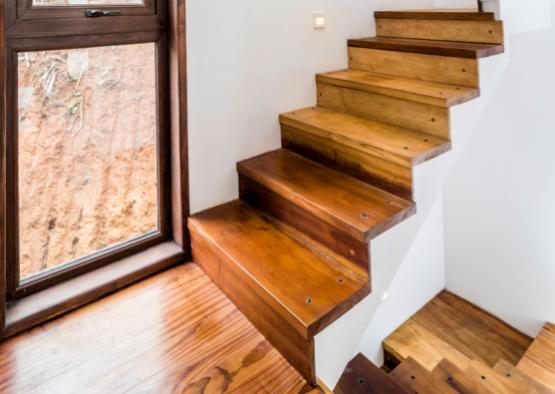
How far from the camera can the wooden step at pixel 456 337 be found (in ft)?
7.13

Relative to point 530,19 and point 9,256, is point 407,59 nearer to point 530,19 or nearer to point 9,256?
point 530,19

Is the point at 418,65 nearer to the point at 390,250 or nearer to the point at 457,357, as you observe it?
the point at 390,250

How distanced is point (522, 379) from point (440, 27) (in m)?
1.68

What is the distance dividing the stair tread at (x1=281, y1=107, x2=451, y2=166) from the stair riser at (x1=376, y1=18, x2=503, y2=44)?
0.57 meters

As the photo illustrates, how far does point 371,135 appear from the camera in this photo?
1.53m

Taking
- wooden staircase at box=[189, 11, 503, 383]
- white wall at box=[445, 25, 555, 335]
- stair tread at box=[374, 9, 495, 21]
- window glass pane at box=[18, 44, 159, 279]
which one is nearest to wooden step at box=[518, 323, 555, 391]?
white wall at box=[445, 25, 555, 335]

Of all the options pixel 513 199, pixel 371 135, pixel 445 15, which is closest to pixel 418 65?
pixel 445 15

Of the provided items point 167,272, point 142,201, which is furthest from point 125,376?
point 142,201

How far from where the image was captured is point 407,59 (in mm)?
1775

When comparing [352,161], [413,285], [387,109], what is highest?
[387,109]

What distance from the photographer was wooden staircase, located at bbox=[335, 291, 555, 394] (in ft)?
5.40

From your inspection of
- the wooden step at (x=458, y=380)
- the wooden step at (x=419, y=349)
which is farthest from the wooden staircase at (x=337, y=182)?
the wooden step at (x=419, y=349)

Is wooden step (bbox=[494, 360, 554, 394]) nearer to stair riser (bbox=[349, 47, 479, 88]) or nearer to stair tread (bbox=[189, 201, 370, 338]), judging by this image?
stair tread (bbox=[189, 201, 370, 338])

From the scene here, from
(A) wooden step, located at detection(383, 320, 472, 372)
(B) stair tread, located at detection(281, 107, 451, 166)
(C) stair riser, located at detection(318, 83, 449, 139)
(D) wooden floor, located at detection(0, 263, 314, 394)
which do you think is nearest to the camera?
(D) wooden floor, located at detection(0, 263, 314, 394)
